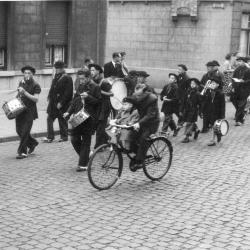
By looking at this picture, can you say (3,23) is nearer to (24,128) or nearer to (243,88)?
(24,128)

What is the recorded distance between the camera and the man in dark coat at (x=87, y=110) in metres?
10.3

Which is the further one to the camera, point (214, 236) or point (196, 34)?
point (196, 34)

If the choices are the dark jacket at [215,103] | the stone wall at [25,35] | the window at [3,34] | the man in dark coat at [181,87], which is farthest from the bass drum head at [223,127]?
the window at [3,34]

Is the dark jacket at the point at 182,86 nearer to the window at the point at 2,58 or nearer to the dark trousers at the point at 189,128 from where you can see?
the dark trousers at the point at 189,128

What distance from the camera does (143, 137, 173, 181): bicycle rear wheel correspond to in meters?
9.61

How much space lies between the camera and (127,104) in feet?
31.8

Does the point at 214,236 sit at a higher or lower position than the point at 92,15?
lower

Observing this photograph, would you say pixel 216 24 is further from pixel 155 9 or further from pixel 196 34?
pixel 155 9

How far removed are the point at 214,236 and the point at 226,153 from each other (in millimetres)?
5509

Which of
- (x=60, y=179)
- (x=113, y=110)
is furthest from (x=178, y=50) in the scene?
(x=60, y=179)

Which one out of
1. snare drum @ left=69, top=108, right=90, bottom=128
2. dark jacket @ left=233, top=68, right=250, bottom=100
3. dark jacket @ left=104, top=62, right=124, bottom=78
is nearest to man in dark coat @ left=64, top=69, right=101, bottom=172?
snare drum @ left=69, top=108, right=90, bottom=128

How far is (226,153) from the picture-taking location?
1242 cm

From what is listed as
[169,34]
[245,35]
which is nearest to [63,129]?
[169,34]

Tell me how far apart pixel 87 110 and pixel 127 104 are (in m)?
1.23
